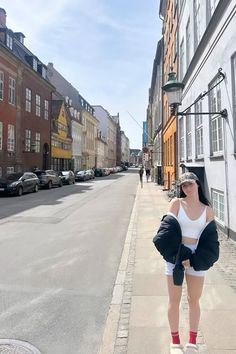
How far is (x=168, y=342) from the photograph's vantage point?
380 cm

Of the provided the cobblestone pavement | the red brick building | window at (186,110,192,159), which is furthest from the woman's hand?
the red brick building

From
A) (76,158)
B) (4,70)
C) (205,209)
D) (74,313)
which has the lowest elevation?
(74,313)

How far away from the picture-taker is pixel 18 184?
23938 mm

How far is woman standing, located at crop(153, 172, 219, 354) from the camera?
11.1 ft

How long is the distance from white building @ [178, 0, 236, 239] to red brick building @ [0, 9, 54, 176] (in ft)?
69.1

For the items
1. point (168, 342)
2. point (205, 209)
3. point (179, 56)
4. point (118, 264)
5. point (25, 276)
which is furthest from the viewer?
point (179, 56)

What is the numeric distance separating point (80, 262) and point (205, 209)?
14.1ft

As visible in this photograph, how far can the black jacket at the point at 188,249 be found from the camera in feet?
11.0

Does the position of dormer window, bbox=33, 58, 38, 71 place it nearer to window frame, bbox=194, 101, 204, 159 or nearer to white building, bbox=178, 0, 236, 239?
white building, bbox=178, 0, 236, 239

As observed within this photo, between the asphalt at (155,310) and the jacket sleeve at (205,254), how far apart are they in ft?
2.84

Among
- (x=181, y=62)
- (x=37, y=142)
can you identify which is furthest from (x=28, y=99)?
(x=181, y=62)

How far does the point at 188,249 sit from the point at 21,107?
34330 mm

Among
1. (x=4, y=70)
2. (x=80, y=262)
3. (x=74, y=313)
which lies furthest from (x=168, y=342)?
(x=4, y=70)

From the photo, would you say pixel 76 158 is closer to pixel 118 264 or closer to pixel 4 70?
pixel 4 70
